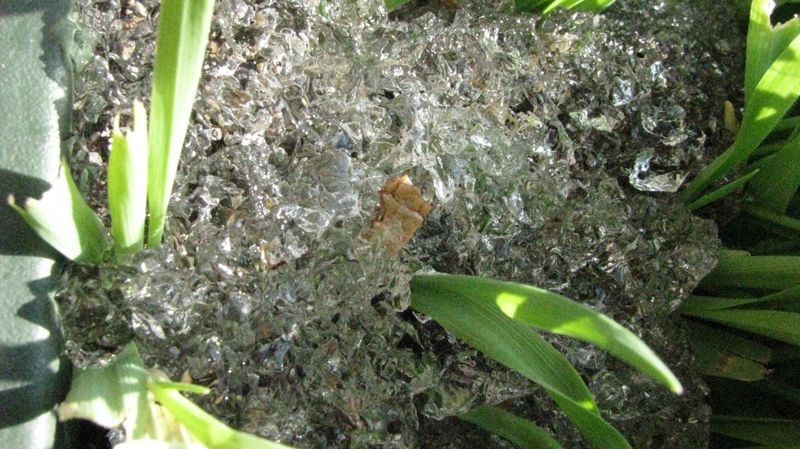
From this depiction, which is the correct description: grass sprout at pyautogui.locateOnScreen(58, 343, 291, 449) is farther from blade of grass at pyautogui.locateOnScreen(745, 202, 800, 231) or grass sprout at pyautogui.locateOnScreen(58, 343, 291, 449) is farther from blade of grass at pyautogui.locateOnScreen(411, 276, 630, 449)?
blade of grass at pyautogui.locateOnScreen(745, 202, 800, 231)

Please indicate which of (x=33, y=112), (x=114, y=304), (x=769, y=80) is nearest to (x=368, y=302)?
(x=114, y=304)

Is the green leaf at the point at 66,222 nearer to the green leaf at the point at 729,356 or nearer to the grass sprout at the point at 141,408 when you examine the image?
the grass sprout at the point at 141,408

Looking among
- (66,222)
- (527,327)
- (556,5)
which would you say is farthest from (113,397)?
(556,5)

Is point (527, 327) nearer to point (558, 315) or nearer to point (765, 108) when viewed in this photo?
point (558, 315)

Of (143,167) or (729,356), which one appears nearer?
(143,167)

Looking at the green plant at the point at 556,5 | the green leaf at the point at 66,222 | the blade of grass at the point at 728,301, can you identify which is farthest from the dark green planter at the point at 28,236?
the blade of grass at the point at 728,301
